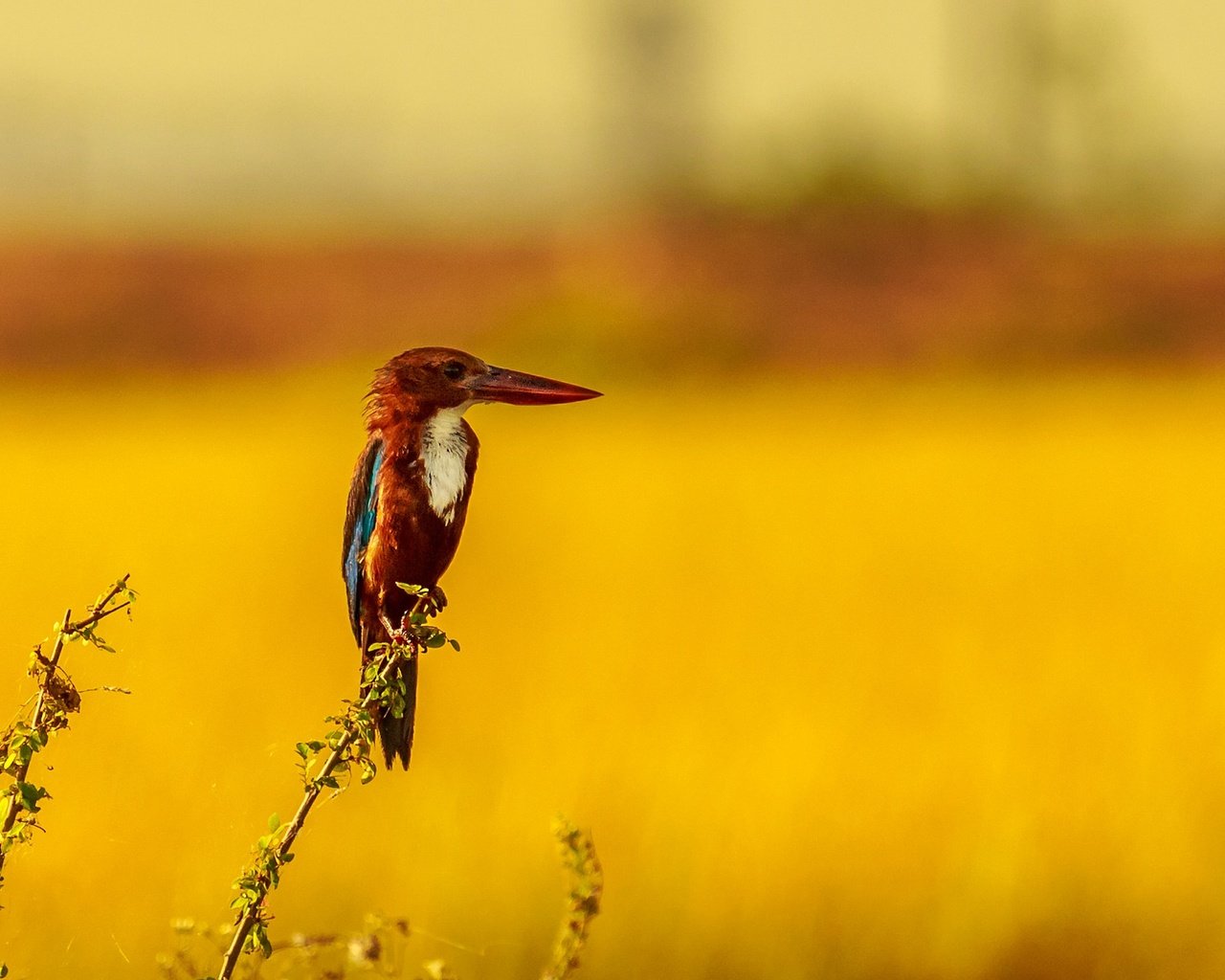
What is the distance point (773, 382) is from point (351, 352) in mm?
5393

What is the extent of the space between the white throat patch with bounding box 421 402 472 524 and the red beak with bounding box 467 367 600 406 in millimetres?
71

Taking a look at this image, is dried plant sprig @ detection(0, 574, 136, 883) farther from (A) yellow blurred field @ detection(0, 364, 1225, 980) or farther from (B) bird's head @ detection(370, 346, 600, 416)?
(B) bird's head @ detection(370, 346, 600, 416)

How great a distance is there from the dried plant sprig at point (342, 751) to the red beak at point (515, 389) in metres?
0.19

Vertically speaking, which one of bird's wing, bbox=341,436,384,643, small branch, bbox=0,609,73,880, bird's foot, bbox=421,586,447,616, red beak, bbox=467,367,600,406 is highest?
red beak, bbox=467,367,600,406

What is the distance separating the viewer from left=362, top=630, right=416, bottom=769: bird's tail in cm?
162

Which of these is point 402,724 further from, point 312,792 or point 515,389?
point 515,389

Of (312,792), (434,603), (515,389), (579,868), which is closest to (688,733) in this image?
(579,868)

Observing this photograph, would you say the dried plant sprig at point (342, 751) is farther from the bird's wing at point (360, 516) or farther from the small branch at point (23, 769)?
the small branch at point (23, 769)

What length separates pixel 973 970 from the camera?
12.5 ft

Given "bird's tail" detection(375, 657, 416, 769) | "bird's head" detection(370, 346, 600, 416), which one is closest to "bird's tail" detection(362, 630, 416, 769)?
"bird's tail" detection(375, 657, 416, 769)

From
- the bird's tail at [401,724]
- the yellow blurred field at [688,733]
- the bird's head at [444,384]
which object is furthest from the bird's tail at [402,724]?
the bird's head at [444,384]

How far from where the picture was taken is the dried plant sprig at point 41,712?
1484 mm

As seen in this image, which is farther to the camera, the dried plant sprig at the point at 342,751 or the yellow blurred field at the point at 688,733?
the yellow blurred field at the point at 688,733

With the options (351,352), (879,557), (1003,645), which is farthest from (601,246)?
(1003,645)
